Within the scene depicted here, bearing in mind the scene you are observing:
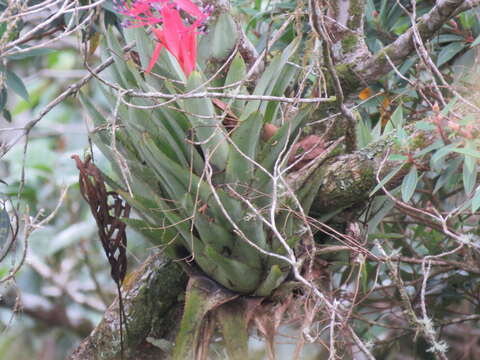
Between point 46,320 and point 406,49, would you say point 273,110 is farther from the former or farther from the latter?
point 46,320

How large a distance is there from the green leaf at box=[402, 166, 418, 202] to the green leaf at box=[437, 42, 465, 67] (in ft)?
2.09

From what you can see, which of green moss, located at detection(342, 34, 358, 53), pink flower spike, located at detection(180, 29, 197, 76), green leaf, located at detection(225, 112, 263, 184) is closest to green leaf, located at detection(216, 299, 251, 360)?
green leaf, located at detection(225, 112, 263, 184)

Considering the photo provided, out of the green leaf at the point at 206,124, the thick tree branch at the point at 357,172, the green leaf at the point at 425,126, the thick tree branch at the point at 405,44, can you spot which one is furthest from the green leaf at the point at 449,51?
the green leaf at the point at 206,124

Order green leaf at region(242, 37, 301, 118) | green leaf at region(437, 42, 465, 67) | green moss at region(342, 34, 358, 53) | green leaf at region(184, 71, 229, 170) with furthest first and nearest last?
green leaf at region(437, 42, 465, 67), green moss at region(342, 34, 358, 53), green leaf at region(242, 37, 301, 118), green leaf at region(184, 71, 229, 170)

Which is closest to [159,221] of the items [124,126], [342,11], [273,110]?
[124,126]

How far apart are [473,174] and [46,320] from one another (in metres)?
2.54

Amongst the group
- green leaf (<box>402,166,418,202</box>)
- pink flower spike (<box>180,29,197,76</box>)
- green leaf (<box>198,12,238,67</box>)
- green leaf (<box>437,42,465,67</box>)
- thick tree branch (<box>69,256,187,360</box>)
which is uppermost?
pink flower spike (<box>180,29,197,76</box>)

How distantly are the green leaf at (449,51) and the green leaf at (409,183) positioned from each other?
64 centimetres

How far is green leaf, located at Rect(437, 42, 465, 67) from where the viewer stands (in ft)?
6.36

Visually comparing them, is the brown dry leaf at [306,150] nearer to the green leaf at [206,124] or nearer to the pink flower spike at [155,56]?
the green leaf at [206,124]

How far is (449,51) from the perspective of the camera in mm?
1952

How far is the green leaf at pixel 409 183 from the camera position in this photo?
1.40 metres

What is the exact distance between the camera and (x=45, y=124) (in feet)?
13.0

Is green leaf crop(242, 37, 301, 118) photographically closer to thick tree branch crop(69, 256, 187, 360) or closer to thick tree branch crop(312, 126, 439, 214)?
thick tree branch crop(312, 126, 439, 214)
